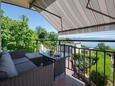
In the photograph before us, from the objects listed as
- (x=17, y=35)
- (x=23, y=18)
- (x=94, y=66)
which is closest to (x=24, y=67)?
(x=94, y=66)

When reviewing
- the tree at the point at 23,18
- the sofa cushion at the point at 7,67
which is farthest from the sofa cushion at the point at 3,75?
the tree at the point at 23,18

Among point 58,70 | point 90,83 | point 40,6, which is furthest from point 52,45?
point 40,6

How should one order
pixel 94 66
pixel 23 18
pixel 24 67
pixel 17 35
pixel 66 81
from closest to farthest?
pixel 24 67, pixel 66 81, pixel 94 66, pixel 17 35, pixel 23 18

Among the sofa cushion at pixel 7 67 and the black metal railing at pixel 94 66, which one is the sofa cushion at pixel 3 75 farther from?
the black metal railing at pixel 94 66

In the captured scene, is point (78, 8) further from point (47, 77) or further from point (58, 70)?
point (47, 77)

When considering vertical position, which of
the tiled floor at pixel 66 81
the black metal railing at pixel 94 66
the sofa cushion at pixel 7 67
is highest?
the sofa cushion at pixel 7 67

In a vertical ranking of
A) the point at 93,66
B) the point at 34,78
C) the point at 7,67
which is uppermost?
the point at 7,67

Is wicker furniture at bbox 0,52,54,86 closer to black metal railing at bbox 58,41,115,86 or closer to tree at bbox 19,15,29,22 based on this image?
black metal railing at bbox 58,41,115,86

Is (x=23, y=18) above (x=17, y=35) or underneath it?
above

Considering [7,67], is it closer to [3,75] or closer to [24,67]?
[3,75]

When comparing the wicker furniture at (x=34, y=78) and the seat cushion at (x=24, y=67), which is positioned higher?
the seat cushion at (x=24, y=67)

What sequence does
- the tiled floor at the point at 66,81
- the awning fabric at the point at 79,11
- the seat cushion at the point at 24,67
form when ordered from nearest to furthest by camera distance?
the seat cushion at the point at 24,67, the tiled floor at the point at 66,81, the awning fabric at the point at 79,11

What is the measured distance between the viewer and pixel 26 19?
866 cm

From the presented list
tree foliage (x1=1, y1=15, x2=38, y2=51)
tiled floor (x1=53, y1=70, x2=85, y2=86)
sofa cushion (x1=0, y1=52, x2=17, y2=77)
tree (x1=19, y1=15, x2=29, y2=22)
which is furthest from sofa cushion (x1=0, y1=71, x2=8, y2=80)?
tree (x1=19, y1=15, x2=29, y2=22)
